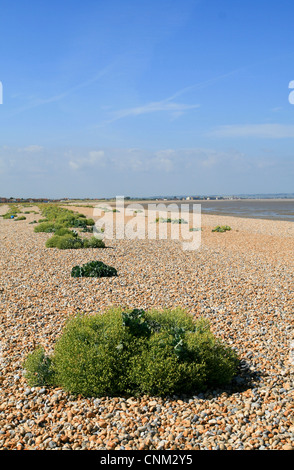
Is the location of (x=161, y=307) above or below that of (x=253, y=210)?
below

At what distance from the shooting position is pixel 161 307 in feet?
24.6

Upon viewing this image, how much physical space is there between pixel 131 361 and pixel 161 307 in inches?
124

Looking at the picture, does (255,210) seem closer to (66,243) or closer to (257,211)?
(257,211)

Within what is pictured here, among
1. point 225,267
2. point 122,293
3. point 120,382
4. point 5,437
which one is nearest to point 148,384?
point 120,382

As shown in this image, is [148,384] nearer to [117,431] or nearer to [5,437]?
[117,431]

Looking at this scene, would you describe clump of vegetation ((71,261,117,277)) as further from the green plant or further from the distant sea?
the distant sea

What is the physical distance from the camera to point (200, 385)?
4.38m

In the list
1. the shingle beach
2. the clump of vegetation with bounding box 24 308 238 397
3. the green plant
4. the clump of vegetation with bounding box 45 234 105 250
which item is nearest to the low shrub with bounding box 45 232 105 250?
the clump of vegetation with bounding box 45 234 105 250

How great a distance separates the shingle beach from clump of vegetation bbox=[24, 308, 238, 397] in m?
0.15

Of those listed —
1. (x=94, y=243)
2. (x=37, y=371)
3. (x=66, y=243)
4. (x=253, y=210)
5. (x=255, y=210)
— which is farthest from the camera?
(x=253, y=210)

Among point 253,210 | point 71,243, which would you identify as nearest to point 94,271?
point 71,243

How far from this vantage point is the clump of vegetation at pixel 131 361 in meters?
4.28

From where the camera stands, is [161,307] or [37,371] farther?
[161,307]

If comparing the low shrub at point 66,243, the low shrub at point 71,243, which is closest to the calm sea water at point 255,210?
the low shrub at point 71,243
